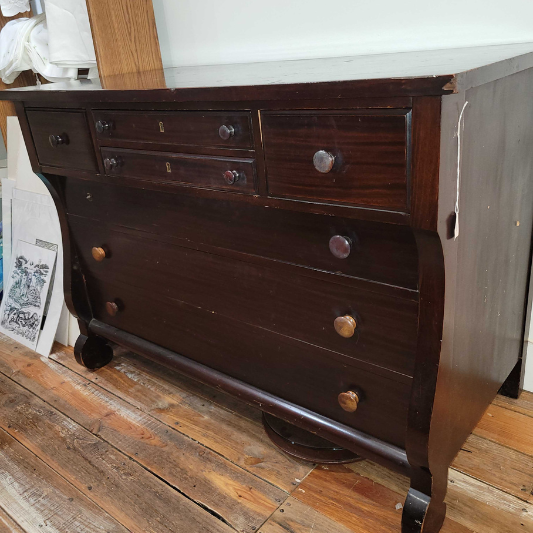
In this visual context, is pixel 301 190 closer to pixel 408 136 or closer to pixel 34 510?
pixel 408 136

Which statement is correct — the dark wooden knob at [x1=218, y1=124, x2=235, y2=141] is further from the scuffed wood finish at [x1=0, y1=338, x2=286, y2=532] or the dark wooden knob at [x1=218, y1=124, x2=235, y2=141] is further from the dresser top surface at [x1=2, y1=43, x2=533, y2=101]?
the scuffed wood finish at [x1=0, y1=338, x2=286, y2=532]

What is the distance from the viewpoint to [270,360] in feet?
4.03

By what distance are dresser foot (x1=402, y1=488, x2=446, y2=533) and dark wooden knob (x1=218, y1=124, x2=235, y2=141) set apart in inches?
31.2

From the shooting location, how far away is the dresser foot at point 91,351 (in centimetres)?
178

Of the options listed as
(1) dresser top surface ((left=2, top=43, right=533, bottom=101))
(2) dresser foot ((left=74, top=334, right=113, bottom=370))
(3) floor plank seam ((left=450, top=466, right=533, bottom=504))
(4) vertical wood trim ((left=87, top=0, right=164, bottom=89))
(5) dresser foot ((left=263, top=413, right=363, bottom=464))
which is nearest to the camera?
(1) dresser top surface ((left=2, top=43, right=533, bottom=101))

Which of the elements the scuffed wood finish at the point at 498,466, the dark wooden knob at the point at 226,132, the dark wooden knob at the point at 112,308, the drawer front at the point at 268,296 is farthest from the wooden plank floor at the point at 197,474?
the dark wooden knob at the point at 226,132

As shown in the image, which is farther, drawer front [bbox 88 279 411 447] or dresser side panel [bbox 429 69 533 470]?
drawer front [bbox 88 279 411 447]

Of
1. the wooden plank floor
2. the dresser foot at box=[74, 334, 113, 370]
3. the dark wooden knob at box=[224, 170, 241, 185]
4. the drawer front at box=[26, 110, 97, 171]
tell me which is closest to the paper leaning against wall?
the dresser foot at box=[74, 334, 113, 370]

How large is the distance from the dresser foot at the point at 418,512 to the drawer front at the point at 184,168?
0.69 m

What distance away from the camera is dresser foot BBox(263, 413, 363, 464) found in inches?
50.9

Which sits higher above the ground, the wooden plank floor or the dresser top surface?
the dresser top surface

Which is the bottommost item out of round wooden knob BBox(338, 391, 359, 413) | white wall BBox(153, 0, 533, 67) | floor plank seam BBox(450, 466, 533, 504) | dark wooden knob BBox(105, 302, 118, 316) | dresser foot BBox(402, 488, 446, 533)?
floor plank seam BBox(450, 466, 533, 504)

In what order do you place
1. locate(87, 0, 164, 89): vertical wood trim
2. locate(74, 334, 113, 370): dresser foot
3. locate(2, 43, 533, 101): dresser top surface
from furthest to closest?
locate(74, 334, 113, 370): dresser foot, locate(87, 0, 164, 89): vertical wood trim, locate(2, 43, 533, 101): dresser top surface

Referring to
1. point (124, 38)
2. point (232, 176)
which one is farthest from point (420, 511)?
point (124, 38)
